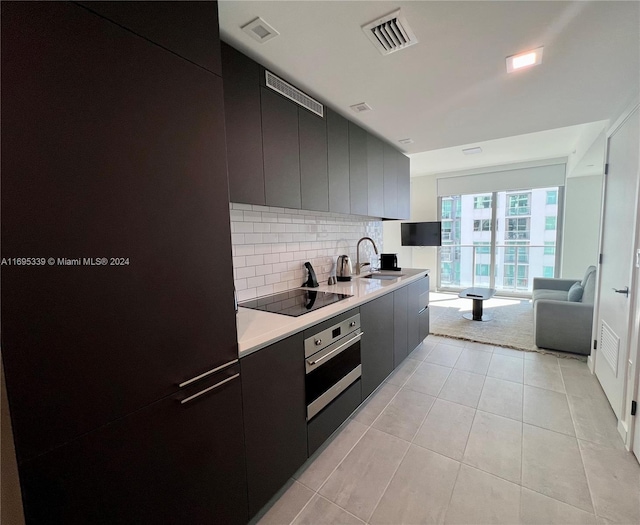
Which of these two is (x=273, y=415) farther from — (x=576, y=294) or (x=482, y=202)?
(x=482, y=202)

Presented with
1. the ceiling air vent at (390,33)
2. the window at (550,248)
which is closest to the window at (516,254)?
the window at (550,248)

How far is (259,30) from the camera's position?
1395mm

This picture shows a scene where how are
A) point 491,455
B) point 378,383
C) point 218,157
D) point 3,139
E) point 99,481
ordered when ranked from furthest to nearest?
point 378,383
point 491,455
point 218,157
point 99,481
point 3,139

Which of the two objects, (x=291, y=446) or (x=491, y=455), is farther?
(x=491, y=455)

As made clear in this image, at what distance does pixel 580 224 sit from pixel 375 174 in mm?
4337

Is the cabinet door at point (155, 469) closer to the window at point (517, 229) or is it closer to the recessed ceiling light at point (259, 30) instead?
the recessed ceiling light at point (259, 30)

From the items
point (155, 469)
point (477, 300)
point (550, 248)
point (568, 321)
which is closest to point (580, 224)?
point (550, 248)

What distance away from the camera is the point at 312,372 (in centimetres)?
160

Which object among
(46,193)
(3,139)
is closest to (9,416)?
(46,193)

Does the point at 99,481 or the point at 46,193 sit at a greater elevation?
the point at 46,193

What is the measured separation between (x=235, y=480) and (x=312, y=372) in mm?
595

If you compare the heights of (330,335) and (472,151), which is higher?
(472,151)

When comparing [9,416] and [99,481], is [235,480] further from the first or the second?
[9,416]

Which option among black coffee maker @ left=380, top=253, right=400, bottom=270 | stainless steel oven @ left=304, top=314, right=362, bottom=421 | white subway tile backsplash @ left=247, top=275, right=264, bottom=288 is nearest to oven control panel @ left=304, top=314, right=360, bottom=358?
stainless steel oven @ left=304, top=314, right=362, bottom=421
